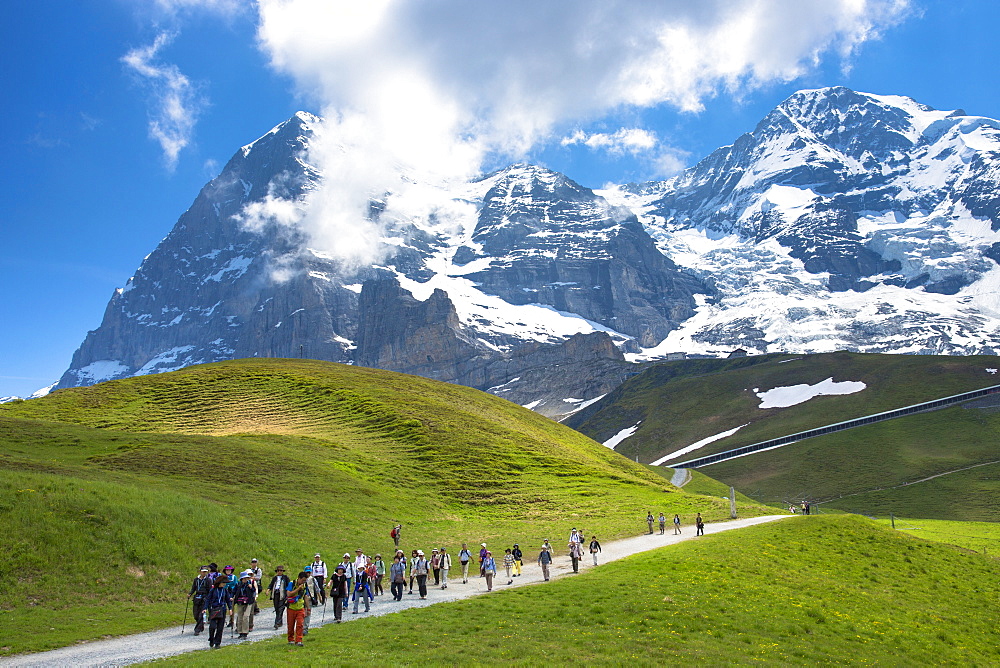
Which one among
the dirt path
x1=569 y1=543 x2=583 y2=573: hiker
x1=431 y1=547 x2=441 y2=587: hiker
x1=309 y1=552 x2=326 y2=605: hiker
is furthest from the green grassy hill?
x1=309 y1=552 x2=326 y2=605: hiker

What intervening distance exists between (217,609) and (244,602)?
1.48m

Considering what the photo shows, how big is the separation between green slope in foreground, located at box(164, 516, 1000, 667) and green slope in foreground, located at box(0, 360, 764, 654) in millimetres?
9586

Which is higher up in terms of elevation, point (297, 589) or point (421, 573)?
point (297, 589)

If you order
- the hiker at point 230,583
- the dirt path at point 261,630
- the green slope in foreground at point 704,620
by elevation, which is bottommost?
the green slope in foreground at point 704,620

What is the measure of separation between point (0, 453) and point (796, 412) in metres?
187

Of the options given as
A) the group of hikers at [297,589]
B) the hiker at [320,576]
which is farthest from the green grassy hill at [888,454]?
the hiker at [320,576]

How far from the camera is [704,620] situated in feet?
85.9

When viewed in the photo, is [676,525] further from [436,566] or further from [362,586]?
[362,586]

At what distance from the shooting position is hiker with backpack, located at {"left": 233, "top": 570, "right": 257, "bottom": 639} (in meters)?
24.0

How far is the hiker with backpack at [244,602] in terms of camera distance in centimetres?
2395

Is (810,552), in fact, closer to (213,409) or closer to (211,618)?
(211,618)

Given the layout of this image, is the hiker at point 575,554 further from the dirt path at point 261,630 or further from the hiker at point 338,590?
the hiker at point 338,590

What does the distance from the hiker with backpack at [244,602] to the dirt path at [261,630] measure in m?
0.42

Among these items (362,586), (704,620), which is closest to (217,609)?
(362,586)
